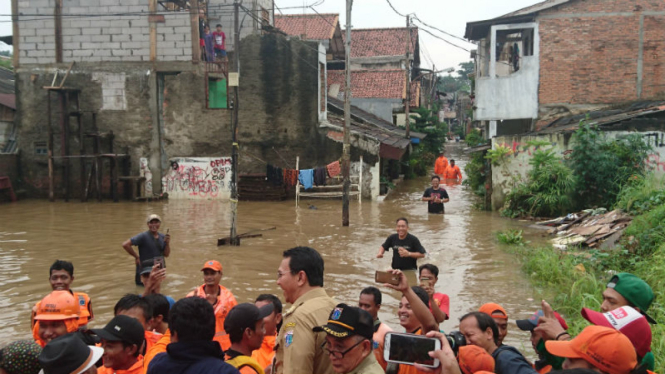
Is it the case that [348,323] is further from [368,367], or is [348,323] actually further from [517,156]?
[517,156]

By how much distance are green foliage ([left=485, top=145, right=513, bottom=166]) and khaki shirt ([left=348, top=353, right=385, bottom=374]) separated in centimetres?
1492

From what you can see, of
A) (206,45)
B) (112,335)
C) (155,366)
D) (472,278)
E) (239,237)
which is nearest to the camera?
(155,366)

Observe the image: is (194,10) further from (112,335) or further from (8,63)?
(8,63)

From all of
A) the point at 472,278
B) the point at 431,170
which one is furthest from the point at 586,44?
the point at 431,170

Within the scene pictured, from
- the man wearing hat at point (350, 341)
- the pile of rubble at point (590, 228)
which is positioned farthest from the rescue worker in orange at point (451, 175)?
the man wearing hat at point (350, 341)

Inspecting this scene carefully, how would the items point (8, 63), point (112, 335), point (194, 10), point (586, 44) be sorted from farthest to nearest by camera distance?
point (8, 63) → point (194, 10) → point (586, 44) → point (112, 335)

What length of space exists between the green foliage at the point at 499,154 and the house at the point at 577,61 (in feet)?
8.13

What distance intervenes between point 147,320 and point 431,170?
32.7 m

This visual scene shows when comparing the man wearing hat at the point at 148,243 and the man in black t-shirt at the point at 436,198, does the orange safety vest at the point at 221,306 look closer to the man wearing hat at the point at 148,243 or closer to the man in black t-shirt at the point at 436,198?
the man wearing hat at the point at 148,243

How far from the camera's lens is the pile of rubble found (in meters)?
11.3

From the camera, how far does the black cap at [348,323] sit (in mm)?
3137

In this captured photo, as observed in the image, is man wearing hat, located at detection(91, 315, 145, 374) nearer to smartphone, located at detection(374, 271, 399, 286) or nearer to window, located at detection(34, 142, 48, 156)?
smartphone, located at detection(374, 271, 399, 286)

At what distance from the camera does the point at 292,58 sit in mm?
22219

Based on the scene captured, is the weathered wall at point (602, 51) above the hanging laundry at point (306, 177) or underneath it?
above
